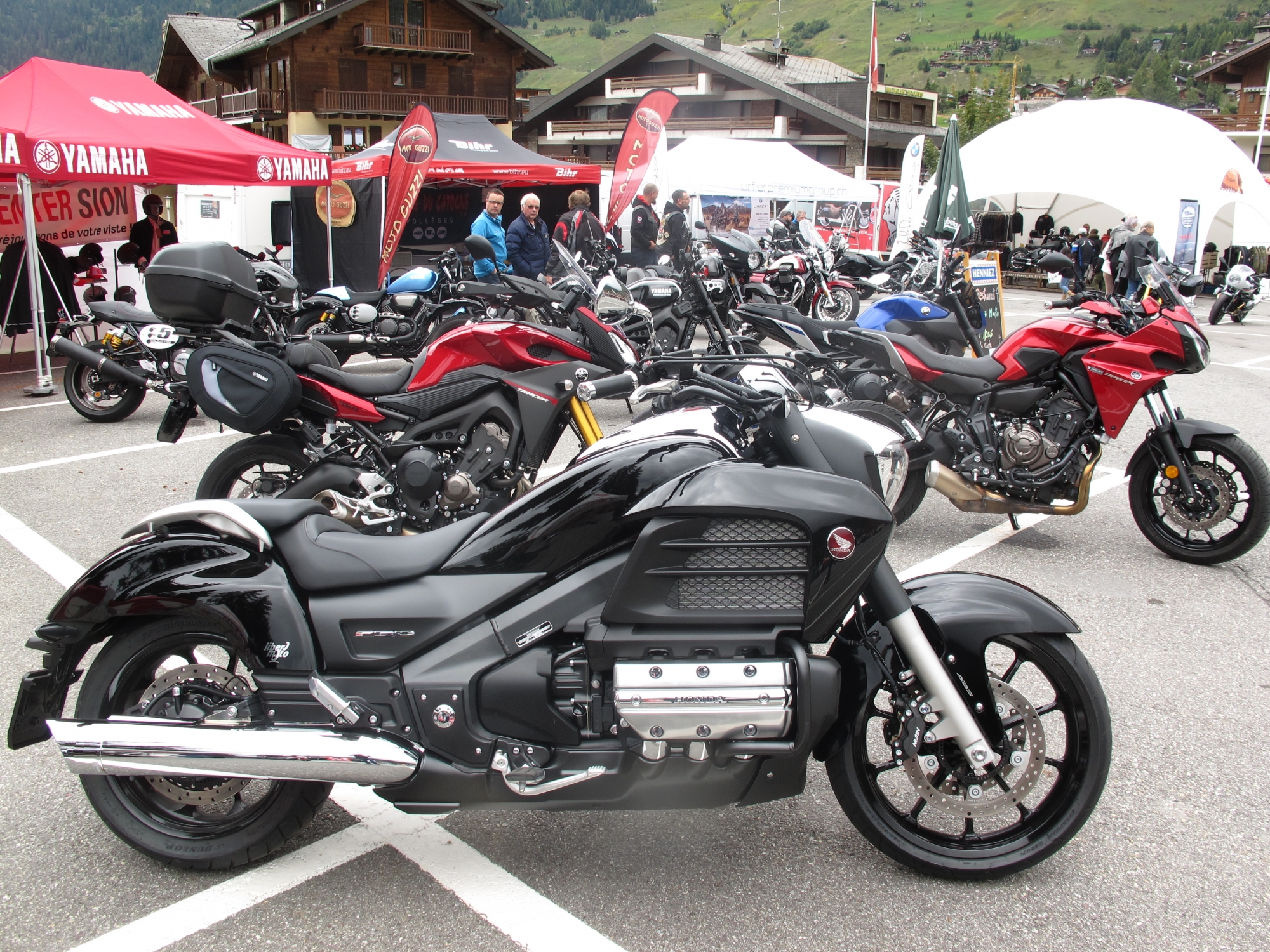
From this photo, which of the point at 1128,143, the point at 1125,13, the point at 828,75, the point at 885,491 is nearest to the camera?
the point at 885,491

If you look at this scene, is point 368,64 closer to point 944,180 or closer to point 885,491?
point 944,180

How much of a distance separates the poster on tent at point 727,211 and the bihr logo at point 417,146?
988cm

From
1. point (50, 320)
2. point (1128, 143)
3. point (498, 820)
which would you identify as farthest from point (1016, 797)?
point (1128, 143)

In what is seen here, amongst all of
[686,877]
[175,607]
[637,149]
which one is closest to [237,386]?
[175,607]

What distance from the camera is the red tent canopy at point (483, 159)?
61.4 feet

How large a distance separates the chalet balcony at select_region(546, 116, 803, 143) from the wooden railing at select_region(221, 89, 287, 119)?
55.6 ft

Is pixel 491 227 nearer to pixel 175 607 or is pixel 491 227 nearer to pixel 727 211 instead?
pixel 175 607

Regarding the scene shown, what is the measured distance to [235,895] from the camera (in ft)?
8.25

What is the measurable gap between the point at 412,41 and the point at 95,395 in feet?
155

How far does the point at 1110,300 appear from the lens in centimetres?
532

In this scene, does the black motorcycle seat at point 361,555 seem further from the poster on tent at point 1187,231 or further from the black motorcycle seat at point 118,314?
the poster on tent at point 1187,231

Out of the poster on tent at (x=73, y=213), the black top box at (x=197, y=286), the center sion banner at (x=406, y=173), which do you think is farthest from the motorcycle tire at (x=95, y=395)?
the center sion banner at (x=406, y=173)

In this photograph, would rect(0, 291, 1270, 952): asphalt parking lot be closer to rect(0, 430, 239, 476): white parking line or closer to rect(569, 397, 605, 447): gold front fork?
rect(569, 397, 605, 447): gold front fork

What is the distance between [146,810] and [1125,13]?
648 feet
